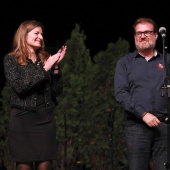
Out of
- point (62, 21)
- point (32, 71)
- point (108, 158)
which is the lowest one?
point (108, 158)

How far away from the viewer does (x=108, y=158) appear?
598 cm

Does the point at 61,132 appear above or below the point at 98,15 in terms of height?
below

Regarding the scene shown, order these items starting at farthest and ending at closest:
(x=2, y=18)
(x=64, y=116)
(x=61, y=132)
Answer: (x=2, y=18)
(x=61, y=132)
(x=64, y=116)

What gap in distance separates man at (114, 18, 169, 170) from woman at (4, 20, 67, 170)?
50cm

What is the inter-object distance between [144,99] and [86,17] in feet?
11.0

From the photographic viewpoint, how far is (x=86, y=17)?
6871mm

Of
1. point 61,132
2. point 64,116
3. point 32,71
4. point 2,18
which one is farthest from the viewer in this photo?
point 2,18

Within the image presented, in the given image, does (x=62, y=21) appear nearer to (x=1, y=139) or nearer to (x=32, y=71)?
(x=1, y=139)

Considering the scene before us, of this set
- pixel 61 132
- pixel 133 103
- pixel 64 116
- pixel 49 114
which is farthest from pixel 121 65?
pixel 61 132

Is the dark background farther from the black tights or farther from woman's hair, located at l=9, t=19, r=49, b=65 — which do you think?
the black tights

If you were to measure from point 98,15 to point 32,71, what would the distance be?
3.45 meters

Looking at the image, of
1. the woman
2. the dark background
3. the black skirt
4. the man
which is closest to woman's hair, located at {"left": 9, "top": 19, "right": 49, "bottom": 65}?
the woman

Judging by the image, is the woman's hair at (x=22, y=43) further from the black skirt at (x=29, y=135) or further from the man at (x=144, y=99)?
the man at (x=144, y=99)

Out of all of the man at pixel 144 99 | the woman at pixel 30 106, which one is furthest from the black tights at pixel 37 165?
the man at pixel 144 99
